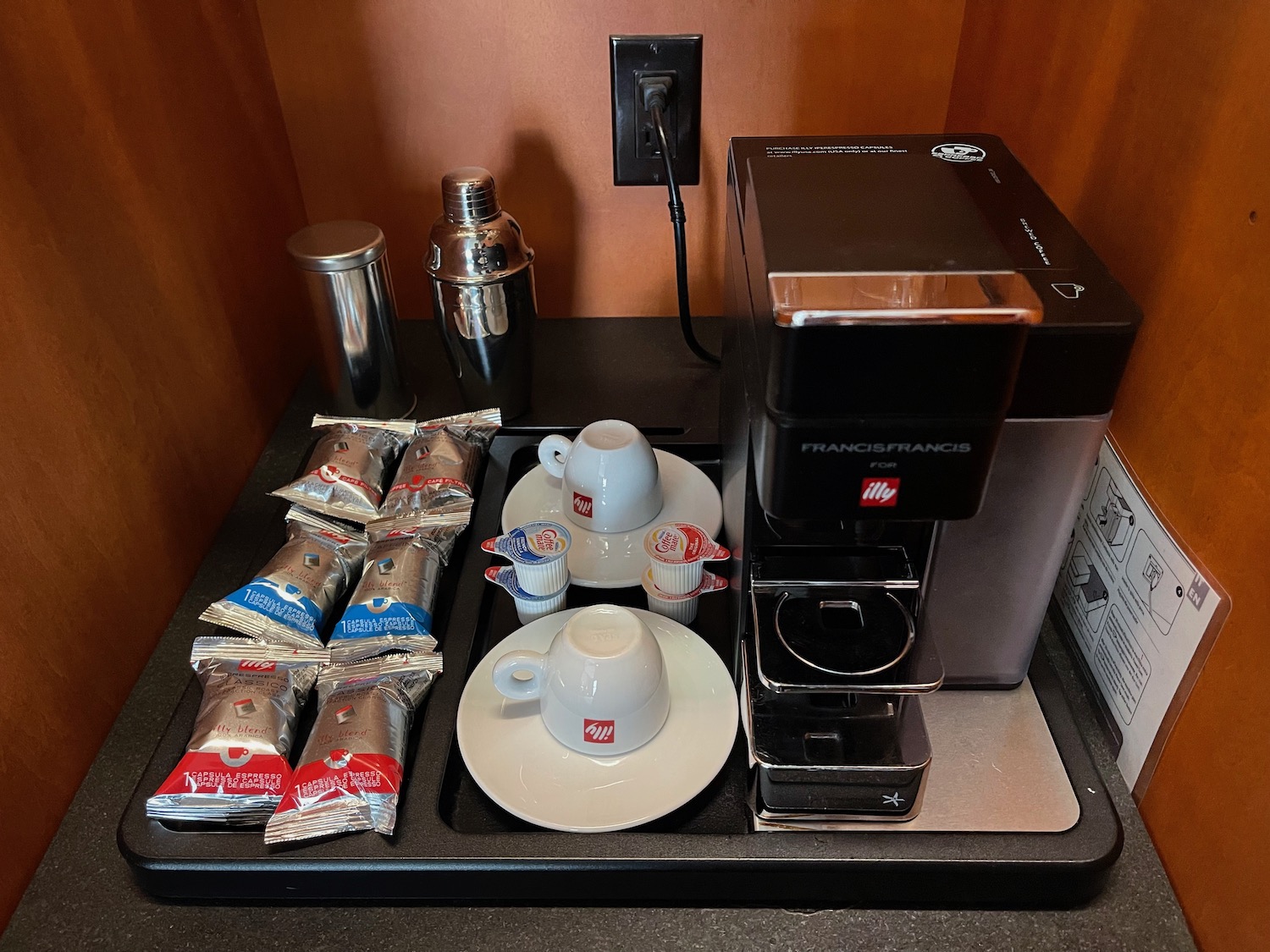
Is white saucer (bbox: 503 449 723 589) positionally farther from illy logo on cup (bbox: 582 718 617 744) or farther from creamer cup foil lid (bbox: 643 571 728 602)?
illy logo on cup (bbox: 582 718 617 744)

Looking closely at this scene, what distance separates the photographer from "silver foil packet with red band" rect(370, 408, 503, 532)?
0.77 metres

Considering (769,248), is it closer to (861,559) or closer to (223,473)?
(861,559)

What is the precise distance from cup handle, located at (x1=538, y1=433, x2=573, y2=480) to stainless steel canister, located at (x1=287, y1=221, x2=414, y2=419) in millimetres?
195

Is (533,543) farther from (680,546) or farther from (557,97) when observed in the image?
(557,97)

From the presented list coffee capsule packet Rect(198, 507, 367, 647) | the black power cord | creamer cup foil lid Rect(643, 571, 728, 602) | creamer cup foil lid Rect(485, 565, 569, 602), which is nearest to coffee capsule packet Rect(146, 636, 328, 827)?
coffee capsule packet Rect(198, 507, 367, 647)

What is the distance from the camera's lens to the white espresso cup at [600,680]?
56 centimetres

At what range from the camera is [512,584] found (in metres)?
0.67

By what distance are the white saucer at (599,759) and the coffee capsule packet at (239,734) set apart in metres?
0.11

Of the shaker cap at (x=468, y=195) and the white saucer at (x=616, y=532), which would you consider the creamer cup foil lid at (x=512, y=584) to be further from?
the shaker cap at (x=468, y=195)

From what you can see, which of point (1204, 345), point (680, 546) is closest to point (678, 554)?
point (680, 546)

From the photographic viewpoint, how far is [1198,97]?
0.51 m

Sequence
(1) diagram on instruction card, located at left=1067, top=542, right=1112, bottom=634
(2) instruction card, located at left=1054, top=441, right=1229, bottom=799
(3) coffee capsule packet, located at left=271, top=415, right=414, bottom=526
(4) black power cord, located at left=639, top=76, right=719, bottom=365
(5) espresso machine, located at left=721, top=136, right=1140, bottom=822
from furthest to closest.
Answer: (4) black power cord, located at left=639, top=76, right=719, bottom=365
(3) coffee capsule packet, located at left=271, top=415, right=414, bottom=526
(1) diagram on instruction card, located at left=1067, top=542, right=1112, bottom=634
(2) instruction card, located at left=1054, top=441, right=1229, bottom=799
(5) espresso machine, located at left=721, top=136, right=1140, bottom=822

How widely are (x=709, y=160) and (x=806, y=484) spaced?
59 cm

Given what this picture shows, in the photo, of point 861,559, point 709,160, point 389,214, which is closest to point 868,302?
point 861,559
